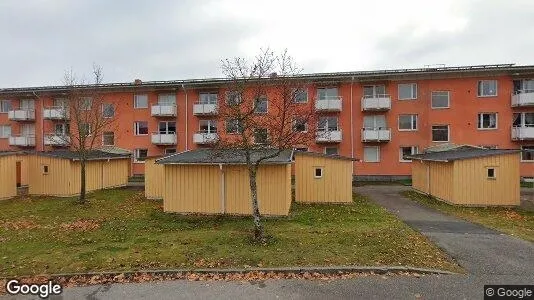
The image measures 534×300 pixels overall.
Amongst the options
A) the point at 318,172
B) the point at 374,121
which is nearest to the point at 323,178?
the point at 318,172

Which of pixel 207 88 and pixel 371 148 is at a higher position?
pixel 207 88

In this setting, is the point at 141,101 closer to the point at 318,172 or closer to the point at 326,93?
the point at 326,93

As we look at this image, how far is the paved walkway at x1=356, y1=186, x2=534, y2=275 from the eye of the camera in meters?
8.39

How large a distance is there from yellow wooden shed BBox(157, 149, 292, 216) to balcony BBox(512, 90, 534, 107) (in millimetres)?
26301

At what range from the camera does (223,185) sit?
1519cm

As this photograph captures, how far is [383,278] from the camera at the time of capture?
Result: 766 centimetres

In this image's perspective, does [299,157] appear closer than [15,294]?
No

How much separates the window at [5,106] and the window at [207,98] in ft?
79.4

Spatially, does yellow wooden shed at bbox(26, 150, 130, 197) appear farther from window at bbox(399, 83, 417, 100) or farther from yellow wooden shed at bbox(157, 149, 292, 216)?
window at bbox(399, 83, 417, 100)

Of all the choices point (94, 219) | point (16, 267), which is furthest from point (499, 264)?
point (94, 219)

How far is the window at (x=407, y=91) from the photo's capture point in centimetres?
3203

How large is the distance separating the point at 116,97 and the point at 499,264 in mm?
37256

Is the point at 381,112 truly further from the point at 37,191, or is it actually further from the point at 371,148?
the point at 37,191

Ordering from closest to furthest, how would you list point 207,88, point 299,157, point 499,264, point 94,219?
point 499,264 < point 94,219 < point 299,157 < point 207,88
